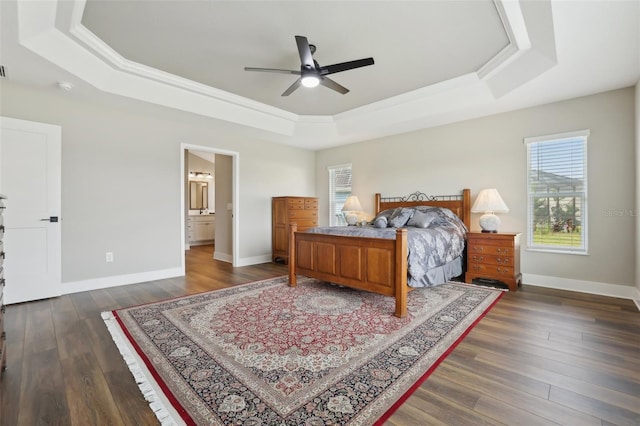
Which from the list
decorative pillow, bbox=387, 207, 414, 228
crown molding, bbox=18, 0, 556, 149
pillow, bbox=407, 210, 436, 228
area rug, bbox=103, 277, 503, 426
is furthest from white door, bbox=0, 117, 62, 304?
pillow, bbox=407, 210, 436, 228

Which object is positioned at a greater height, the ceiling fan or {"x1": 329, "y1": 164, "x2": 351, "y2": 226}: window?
the ceiling fan

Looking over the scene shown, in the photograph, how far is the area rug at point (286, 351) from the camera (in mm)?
1567

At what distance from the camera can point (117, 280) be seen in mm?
4148

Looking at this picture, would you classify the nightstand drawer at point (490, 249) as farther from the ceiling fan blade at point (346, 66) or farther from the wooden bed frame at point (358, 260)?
the ceiling fan blade at point (346, 66)

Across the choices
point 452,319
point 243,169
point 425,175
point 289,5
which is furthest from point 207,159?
point 452,319

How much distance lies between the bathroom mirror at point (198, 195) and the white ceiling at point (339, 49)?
16.9 feet

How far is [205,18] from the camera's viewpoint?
2703 mm

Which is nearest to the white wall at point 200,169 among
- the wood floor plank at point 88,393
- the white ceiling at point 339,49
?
the white ceiling at point 339,49

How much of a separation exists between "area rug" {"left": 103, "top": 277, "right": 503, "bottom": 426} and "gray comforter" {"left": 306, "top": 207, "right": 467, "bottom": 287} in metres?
0.40

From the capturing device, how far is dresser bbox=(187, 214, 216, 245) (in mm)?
8641

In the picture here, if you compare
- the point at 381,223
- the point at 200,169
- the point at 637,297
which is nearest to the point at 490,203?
the point at 381,223

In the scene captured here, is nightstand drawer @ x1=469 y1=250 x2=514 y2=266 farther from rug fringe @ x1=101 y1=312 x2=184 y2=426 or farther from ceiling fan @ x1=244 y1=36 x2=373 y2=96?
rug fringe @ x1=101 y1=312 x2=184 y2=426

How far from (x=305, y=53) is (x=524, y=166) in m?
3.55

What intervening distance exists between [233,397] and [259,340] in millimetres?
703
